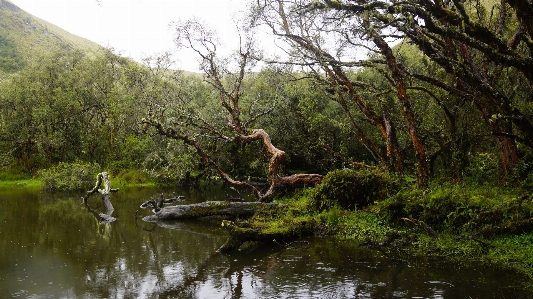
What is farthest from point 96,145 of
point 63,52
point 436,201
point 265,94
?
point 436,201

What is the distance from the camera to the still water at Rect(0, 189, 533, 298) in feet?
24.8

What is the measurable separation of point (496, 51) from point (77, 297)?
8.17 meters

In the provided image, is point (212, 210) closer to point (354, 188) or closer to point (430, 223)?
point (354, 188)

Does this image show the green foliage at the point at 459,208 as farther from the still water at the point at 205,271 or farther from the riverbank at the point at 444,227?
the still water at the point at 205,271

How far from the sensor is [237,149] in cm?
2772

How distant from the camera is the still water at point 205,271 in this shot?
757cm

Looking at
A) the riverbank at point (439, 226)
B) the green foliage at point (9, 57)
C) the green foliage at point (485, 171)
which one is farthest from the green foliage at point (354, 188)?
the green foliage at point (9, 57)

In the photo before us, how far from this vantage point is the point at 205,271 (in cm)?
910

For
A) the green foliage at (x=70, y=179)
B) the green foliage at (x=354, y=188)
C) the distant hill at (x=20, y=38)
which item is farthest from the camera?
the distant hill at (x=20, y=38)

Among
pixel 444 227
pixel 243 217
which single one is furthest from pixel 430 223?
pixel 243 217

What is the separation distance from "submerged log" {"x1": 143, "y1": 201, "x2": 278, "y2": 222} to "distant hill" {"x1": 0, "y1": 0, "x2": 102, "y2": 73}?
6049 centimetres

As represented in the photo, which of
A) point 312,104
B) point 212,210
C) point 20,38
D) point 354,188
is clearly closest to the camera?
point 354,188

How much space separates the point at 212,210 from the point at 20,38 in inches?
3541

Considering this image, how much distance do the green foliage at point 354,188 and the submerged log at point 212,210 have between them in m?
2.08
